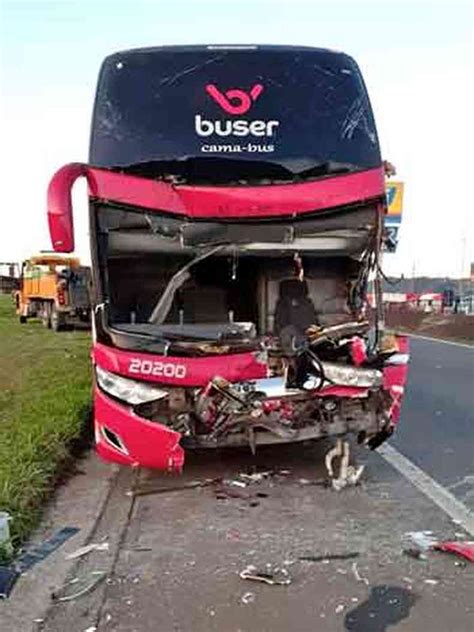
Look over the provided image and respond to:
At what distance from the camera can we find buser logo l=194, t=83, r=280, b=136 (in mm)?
7207

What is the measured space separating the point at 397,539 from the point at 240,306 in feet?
9.68

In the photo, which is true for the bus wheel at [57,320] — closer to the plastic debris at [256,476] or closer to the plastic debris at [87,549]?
the plastic debris at [256,476]

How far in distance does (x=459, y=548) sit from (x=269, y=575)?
4.07ft

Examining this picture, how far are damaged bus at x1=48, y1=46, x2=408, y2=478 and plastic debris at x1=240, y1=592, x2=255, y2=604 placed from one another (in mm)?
1911

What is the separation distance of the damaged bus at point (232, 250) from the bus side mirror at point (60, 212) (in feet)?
0.04

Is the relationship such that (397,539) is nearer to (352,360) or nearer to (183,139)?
(352,360)

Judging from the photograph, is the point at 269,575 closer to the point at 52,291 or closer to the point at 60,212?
the point at 60,212

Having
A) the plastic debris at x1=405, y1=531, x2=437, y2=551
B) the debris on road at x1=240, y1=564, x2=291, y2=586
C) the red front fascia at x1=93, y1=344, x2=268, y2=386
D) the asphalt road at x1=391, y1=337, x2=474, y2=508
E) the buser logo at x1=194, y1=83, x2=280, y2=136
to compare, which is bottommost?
the asphalt road at x1=391, y1=337, x2=474, y2=508

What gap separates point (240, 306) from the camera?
775 centimetres

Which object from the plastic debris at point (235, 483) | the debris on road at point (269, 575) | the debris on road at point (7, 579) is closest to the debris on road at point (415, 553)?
the debris on road at point (269, 575)

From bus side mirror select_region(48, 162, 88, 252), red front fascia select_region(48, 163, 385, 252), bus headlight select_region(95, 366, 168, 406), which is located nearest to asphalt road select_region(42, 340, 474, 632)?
bus headlight select_region(95, 366, 168, 406)

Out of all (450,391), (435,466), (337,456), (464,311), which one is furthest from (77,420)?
(464,311)

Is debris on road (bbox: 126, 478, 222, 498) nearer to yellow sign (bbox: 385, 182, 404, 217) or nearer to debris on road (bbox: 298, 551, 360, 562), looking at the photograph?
debris on road (bbox: 298, 551, 360, 562)

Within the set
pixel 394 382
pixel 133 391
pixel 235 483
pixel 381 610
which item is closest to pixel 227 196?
pixel 133 391
